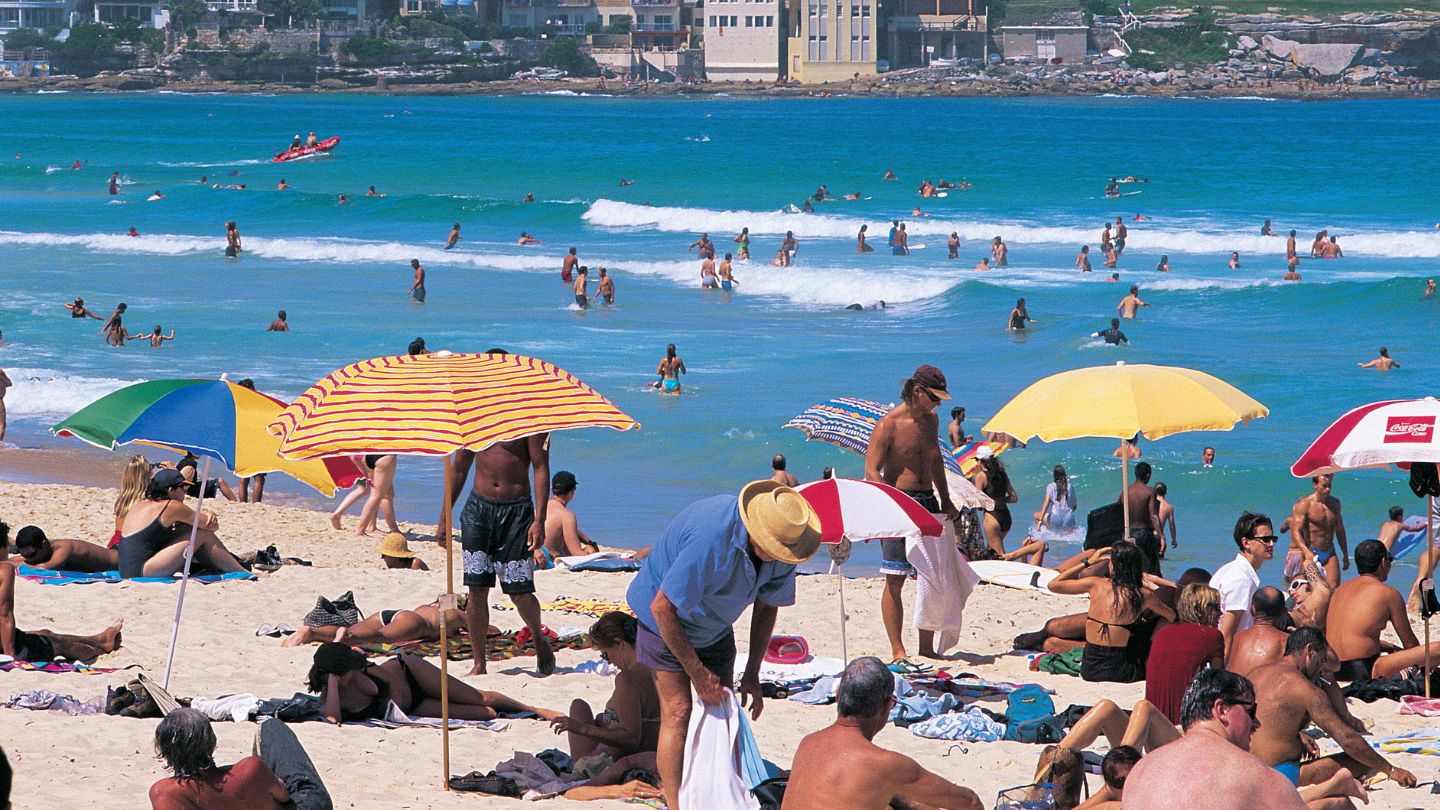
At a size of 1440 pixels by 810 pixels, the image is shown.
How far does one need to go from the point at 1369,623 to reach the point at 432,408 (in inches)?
188

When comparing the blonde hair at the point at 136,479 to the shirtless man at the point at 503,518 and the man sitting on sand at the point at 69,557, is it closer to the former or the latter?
the man sitting on sand at the point at 69,557

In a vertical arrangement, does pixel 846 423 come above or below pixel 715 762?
above

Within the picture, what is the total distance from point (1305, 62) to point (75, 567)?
457ft

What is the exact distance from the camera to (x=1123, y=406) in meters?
8.23

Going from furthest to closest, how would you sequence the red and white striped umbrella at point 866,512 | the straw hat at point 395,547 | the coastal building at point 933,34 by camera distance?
1. the coastal building at point 933,34
2. the straw hat at point 395,547
3. the red and white striped umbrella at point 866,512

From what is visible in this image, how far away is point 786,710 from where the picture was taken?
762 cm

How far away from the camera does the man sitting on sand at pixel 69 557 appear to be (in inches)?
385

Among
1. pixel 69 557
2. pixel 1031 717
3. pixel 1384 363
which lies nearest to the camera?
pixel 1031 717

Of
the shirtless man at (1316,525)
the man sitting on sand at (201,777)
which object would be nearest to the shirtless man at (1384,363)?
the shirtless man at (1316,525)

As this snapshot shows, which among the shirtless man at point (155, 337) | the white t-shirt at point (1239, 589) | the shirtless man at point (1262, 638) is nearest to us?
the shirtless man at point (1262, 638)

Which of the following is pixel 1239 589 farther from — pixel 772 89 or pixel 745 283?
pixel 772 89

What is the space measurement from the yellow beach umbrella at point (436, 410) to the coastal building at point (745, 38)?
135 meters

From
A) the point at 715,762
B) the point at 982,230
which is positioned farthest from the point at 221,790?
the point at 982,230

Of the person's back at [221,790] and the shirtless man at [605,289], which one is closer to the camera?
the person's back at [221,790]
